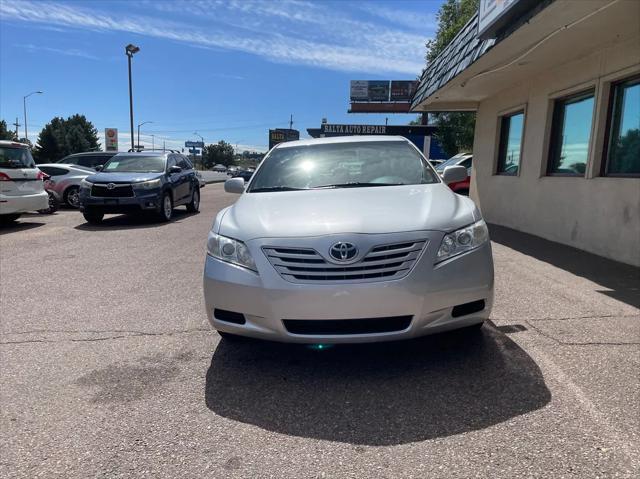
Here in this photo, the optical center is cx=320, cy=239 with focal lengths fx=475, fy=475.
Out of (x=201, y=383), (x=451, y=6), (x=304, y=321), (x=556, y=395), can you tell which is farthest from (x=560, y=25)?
(x=451, y=6)

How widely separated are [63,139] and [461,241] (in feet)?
274

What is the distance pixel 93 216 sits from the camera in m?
11.1

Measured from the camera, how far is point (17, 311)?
4.66 metres

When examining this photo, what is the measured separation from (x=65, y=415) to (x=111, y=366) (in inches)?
25.5

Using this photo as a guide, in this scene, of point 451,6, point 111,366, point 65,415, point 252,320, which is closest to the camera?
point 65,415

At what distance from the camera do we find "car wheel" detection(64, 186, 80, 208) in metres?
14.2

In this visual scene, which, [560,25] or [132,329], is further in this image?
[560,25]

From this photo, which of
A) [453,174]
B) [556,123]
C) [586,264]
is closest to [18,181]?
[453,174]

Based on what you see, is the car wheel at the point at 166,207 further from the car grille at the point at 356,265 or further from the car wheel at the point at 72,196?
the car grille at the point at 356,265

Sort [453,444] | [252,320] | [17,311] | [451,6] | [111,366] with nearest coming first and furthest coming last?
1. [453,444]
2. [252,320]
3. [111,366]
4. [17,311]
5. [451,6]

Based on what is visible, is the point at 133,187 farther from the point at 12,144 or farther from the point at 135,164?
the point at 12,144

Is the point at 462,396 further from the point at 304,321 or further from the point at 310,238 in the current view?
the point at 310,238

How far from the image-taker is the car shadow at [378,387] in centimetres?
257

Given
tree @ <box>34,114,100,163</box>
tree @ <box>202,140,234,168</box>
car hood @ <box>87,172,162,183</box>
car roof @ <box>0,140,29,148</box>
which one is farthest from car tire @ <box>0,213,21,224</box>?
tree @ <box>202,140,234,168</box>
